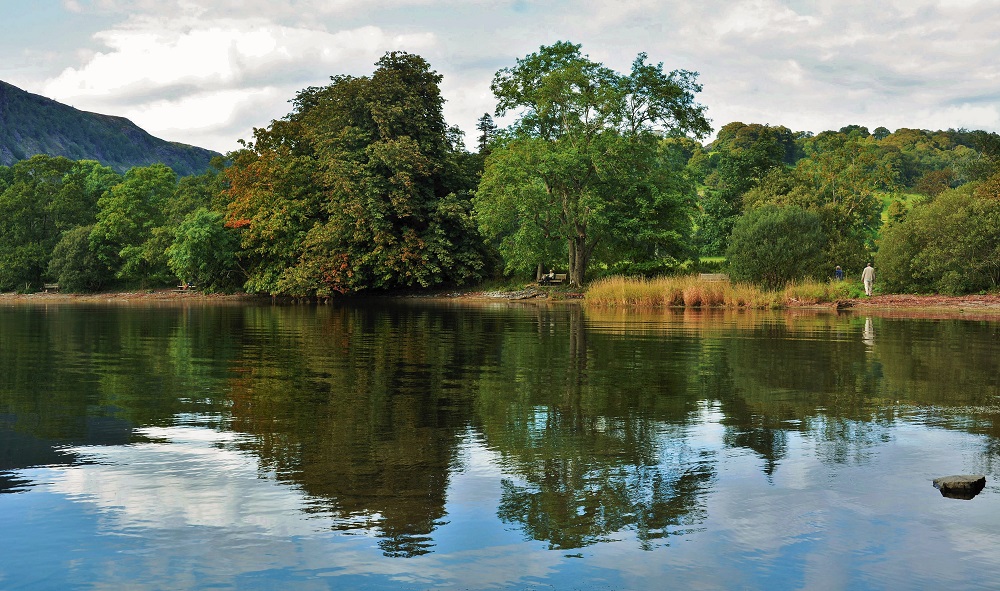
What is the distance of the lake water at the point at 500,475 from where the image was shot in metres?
4.96

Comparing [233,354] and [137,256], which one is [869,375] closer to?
[233,354]

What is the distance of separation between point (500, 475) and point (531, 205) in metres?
44.8

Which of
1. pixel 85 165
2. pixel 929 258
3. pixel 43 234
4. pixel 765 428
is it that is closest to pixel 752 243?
pixel 929 258

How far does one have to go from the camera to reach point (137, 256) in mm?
72125

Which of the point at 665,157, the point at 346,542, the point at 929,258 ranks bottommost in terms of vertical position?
the point at 346,542

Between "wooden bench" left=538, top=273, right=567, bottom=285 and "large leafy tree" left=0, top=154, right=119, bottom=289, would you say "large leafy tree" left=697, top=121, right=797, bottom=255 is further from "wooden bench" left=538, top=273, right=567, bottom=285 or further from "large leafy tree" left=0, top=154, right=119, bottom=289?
"large leafy tree" left=0, top=154, right=119, bottom=289

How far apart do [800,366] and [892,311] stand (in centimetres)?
2271

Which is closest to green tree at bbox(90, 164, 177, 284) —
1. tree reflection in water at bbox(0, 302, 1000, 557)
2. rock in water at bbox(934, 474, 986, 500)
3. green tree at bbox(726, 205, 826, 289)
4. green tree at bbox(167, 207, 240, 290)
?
green tree at bbox(167, 207, 240, 290)

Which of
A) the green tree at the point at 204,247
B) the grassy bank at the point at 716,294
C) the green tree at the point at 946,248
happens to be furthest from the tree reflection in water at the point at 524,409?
the green tree at the point at 204,247

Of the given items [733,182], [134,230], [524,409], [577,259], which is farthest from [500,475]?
[134,230]

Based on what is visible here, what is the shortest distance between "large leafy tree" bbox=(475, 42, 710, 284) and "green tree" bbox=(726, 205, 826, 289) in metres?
9.69

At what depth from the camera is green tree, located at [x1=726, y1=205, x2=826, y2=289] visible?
4141 cm

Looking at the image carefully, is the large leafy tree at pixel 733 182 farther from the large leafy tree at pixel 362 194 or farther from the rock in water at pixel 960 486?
the rock in water at pixel 960 486

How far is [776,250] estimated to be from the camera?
41.3m
